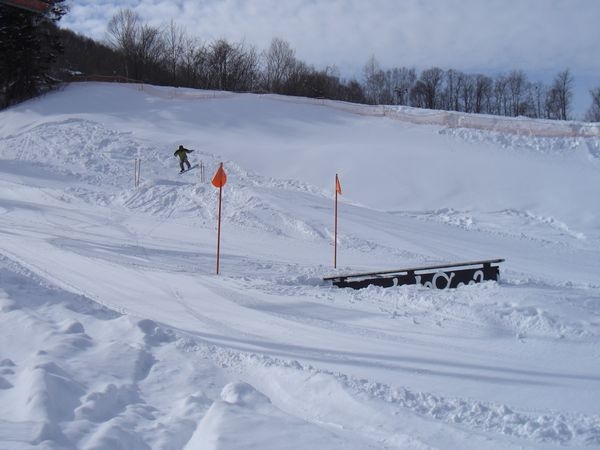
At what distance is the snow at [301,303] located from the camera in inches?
187

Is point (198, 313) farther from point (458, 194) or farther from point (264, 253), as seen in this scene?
point (458, 194)

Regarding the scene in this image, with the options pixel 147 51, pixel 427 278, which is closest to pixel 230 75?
pixel 147 51

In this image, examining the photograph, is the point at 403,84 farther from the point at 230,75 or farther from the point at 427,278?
the point at 427,278

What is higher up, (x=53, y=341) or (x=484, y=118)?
(x=484, y=118)

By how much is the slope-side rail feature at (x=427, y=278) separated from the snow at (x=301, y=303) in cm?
56

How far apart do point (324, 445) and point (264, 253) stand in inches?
415

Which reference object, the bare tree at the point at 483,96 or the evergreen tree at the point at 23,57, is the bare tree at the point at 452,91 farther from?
the evergreen tree at the point at 23,57

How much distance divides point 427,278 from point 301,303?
9.37 feet

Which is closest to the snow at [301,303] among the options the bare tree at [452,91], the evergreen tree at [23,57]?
the evergreen tree at [23,57]

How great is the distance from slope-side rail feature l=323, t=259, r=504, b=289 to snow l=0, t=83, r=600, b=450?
0.56 metres

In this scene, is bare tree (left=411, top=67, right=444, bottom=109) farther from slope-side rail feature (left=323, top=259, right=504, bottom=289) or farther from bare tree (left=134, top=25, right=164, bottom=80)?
slope-side rail feature (left=323, top=259, right=504, bottom=289)

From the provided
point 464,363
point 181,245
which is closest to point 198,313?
point 464,363

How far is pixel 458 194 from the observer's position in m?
22.6

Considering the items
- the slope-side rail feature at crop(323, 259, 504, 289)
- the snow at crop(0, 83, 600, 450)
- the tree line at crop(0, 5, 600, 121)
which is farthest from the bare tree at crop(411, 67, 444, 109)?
the slope-side rail feature at crop(323, 259, 504, 289)
